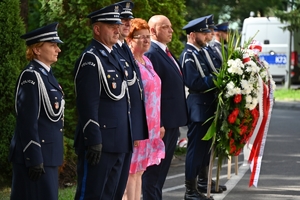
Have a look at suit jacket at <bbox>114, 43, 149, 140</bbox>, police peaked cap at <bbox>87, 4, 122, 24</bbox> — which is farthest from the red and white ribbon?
police peaked cap at <bbox>87, 4, 122, 24</bbox>

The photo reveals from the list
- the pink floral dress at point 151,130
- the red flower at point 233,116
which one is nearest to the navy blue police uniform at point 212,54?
the red flower at point 233,116

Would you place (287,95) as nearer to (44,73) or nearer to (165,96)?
(165,96)

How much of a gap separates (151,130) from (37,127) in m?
1.82

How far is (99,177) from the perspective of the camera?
21.5 feet

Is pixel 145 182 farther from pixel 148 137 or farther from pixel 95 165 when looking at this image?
pixel 95 165

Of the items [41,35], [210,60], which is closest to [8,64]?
[210,60]

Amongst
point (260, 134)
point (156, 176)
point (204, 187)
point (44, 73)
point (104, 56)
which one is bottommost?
point (204, 187)

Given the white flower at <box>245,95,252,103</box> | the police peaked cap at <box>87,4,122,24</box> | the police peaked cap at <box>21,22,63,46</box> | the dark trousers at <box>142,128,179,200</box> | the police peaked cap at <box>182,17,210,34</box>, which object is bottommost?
the dark trousers at <box>142,128,179,200</box>

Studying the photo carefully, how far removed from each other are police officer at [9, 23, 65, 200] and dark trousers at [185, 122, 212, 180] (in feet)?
10.9

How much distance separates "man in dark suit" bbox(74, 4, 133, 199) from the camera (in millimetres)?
6441

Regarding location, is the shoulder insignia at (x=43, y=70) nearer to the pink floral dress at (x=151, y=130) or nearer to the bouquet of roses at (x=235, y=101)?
the pink floral dress at (x=151, y=130)

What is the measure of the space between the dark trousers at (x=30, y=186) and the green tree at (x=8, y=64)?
335cm

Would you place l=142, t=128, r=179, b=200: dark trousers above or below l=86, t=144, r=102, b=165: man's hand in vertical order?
below

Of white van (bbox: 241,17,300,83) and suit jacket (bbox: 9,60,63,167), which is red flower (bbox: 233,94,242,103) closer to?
suit jacket (bbox: 9,60,63,167)
